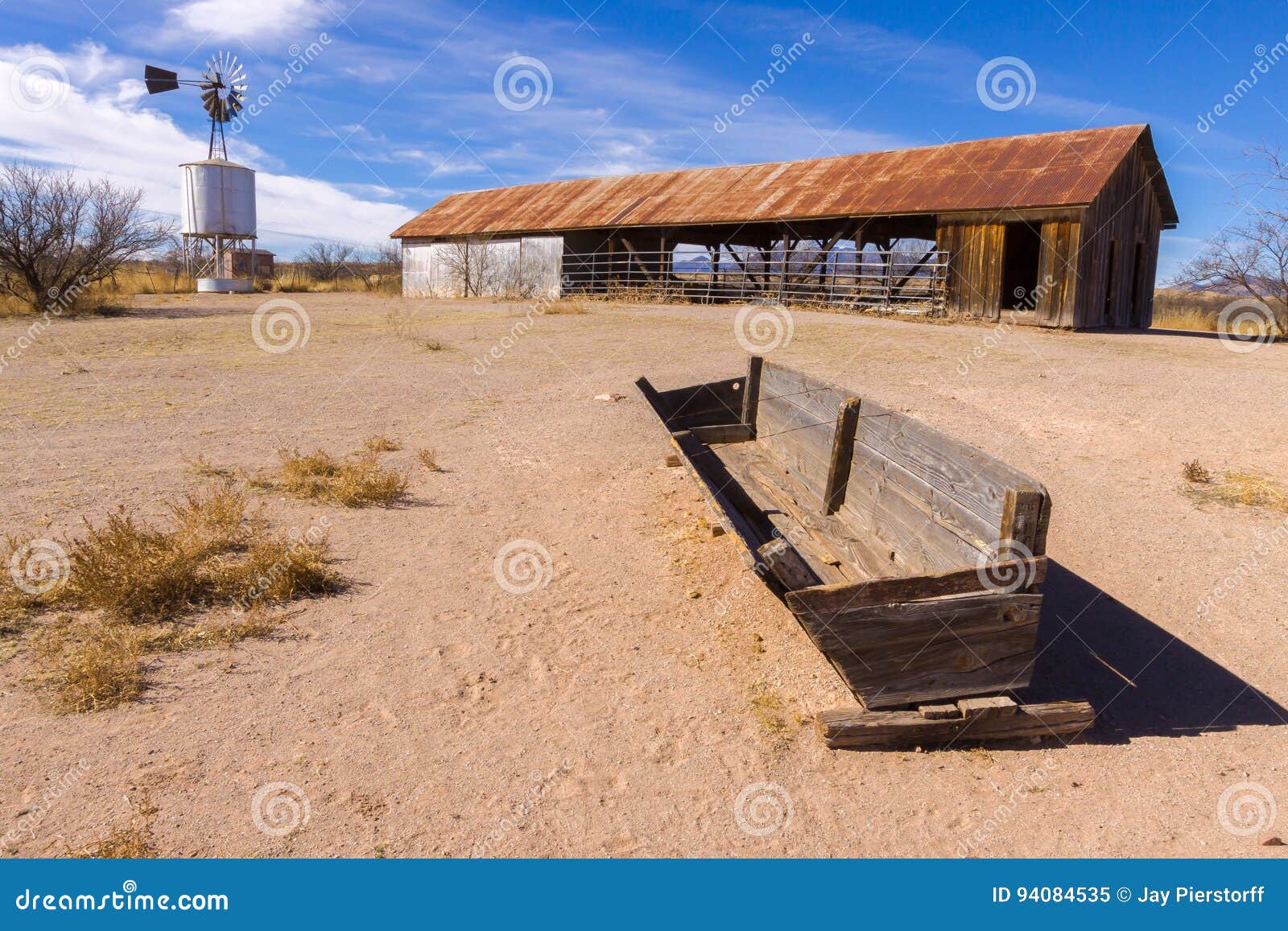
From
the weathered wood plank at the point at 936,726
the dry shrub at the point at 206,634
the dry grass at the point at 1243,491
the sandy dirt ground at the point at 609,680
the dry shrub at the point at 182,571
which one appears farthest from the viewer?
the dry grass at the point at 1243,491

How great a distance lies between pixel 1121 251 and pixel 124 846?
21968mm

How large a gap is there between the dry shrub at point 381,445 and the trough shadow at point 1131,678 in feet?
17.9

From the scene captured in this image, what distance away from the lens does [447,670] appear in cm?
396

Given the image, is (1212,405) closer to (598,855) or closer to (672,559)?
(672,559)

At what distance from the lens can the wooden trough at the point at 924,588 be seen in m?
3.18

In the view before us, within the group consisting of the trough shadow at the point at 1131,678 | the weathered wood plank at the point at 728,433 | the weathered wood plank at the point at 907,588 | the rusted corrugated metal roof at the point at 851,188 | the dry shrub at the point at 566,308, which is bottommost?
the trough shadow at the point at 1131,678

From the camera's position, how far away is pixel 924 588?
3.26 metres

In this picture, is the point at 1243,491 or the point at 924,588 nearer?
the point at 924,588

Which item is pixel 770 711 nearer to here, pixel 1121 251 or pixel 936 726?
pixel 936 726

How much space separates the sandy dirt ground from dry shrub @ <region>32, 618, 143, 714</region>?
81mm

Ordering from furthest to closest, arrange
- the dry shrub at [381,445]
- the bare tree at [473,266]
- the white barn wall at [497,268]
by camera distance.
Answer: the bare tree at [473,266]
the white barn wall at [497,268]
the dry shrub at [381,445]

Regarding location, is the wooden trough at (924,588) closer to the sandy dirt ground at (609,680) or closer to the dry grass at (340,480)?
the sandy dirt ground at (609,680)

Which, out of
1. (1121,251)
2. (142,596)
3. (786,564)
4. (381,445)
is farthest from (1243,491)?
(1121,251)

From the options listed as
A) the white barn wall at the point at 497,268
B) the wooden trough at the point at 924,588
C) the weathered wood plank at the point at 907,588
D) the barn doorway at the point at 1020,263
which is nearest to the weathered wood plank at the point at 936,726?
the wooden trough at the point at 924,588
